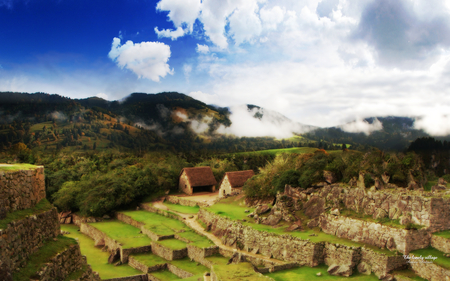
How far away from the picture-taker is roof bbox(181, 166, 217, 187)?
144ft

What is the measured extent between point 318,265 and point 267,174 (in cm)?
1295

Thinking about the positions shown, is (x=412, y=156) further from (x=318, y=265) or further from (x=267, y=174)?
(x=267, y=174)

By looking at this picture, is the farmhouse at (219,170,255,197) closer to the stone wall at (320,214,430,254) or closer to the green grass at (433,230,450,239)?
the stone wall at (320,214,430,254)

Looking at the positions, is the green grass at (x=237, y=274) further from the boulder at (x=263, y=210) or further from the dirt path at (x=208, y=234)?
the boulder at (x=263, y=210)

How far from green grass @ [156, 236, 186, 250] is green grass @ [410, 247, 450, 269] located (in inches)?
603

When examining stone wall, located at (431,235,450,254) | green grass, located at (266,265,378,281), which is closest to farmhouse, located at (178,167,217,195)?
green grass, located at (266,265,378,281)

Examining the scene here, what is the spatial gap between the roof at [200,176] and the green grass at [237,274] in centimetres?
2909

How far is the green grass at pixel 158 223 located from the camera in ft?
90.1

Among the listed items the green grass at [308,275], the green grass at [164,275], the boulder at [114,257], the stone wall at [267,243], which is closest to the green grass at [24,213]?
the green grass at [164,275]

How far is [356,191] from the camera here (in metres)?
19.1

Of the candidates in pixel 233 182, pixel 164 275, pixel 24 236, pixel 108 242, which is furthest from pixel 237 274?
pixel 233 182

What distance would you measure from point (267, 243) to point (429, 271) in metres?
9.22

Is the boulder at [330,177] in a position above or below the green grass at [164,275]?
above

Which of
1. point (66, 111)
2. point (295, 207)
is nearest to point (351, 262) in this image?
point (295, 207)
